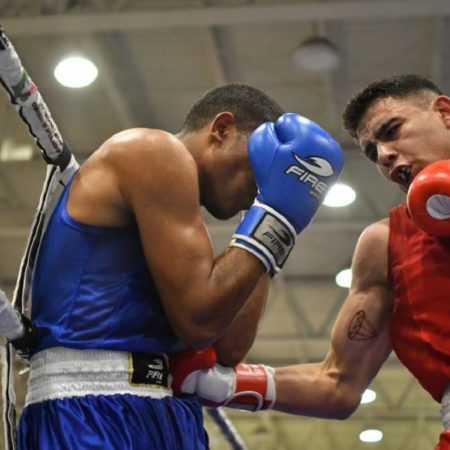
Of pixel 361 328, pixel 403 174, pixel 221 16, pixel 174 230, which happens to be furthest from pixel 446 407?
pixel 221 16

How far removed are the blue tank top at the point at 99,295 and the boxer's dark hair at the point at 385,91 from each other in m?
0.99

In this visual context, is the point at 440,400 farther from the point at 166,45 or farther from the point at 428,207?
the point at 166,45

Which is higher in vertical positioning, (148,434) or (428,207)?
(428,207)

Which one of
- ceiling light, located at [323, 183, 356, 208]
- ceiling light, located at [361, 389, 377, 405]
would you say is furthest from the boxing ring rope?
ceiling light, located at [361, 389, 377, 405]

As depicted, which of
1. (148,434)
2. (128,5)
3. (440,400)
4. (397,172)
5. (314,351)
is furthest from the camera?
(314,351)

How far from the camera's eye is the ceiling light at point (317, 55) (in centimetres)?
555

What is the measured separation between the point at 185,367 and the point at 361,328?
2.26 feet

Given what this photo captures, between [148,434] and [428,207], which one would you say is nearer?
[148,434]

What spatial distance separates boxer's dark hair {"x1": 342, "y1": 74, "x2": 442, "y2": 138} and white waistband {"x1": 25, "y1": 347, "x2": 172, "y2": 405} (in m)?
1.14

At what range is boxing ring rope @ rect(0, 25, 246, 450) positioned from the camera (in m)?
1.79

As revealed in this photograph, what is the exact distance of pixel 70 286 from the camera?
5.71 feet

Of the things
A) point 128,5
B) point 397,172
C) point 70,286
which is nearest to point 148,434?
point 70,286

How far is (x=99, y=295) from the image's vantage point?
172 centimetres

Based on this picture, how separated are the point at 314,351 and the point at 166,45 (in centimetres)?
552
